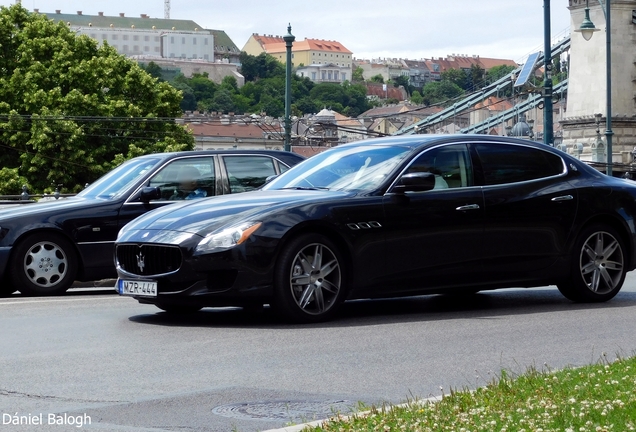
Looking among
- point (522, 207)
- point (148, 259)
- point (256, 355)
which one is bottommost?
point (256, 355)

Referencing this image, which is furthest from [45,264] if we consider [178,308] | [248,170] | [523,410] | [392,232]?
[523,410]

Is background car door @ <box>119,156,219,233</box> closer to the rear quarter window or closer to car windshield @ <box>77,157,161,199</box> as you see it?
car windshield @ <box>77,157,161,199</box>

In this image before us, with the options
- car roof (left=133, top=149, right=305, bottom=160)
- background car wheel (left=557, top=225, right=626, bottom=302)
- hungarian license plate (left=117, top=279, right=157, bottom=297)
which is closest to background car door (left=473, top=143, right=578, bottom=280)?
background car wheel (left=557, top=225, right=626, bottom=302)

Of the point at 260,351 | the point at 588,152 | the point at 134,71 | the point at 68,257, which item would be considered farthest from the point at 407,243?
the point at 134,71

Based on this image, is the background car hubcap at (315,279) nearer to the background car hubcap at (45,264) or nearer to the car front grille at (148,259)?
the car front grille at (148,259)

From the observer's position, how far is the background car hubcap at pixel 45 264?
13.2 meters

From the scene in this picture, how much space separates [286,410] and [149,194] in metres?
7.00

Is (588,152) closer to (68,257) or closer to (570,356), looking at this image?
(68,257)

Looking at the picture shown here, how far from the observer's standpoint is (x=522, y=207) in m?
11.4

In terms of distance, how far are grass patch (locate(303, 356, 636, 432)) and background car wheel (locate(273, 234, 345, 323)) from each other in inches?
134

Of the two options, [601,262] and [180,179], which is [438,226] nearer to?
[601,262]

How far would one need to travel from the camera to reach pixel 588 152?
5562cm

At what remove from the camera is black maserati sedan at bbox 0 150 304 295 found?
13.2 metres

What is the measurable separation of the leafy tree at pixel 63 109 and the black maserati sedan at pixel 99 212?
46.9 meters
